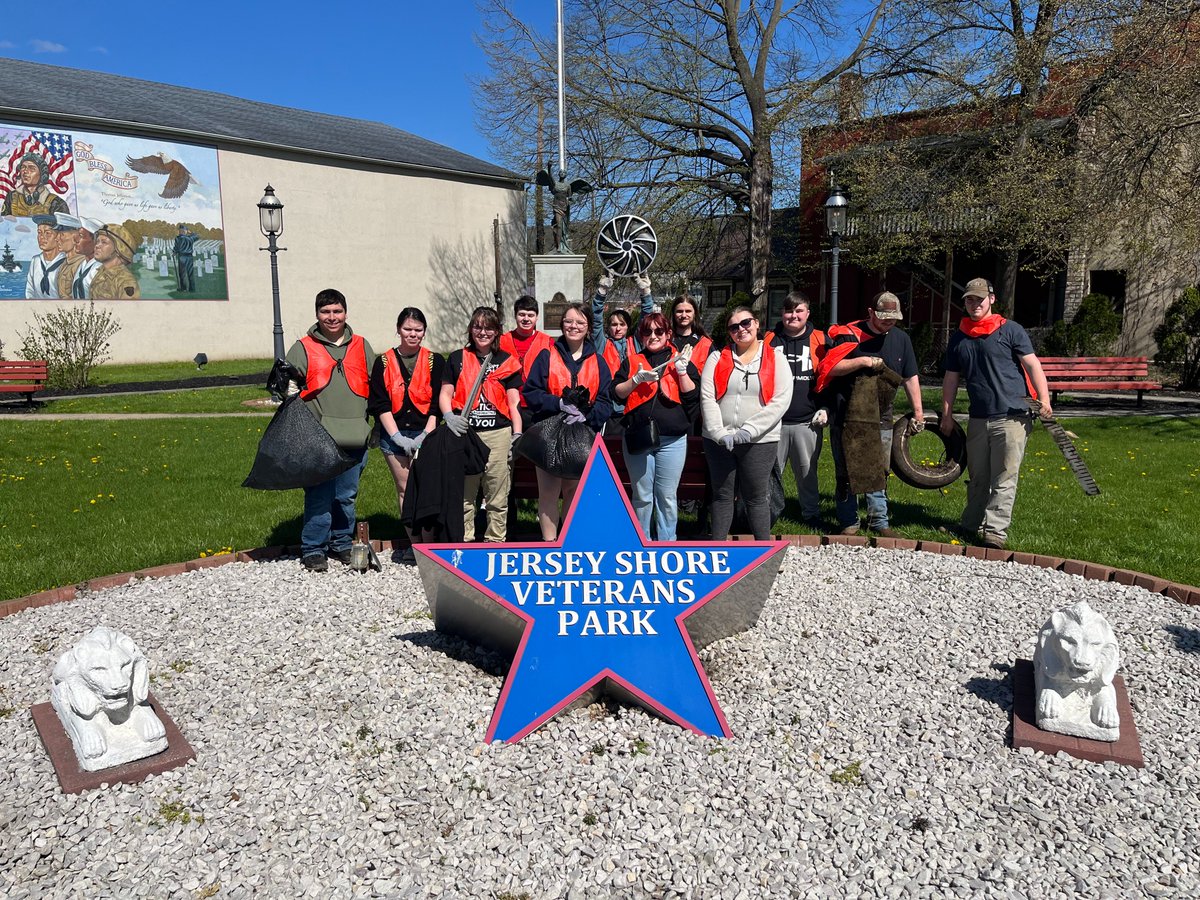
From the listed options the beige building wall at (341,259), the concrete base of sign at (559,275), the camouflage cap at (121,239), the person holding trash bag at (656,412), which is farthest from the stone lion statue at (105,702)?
the camouflage cap at (121,239)

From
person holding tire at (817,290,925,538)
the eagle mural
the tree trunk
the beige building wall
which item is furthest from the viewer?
the beige building wall

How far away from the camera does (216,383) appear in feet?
63.0

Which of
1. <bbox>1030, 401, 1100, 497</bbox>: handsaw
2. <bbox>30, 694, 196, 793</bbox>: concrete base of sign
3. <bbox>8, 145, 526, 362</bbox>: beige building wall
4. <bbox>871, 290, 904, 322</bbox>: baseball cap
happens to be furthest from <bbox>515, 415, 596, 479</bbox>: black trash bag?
<bbox>8, 145, 526, 362</bbox>: beige building wall

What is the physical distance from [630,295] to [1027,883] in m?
24.9

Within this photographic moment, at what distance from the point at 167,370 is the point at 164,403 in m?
8.04

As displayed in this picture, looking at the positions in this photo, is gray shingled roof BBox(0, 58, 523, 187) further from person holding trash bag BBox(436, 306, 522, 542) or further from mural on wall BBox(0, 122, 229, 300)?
person holding trash bag BBox(436, 306, 522, 542)

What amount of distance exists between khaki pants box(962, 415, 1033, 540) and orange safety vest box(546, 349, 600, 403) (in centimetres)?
286

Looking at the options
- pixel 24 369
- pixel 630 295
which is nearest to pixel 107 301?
pixel 24 369

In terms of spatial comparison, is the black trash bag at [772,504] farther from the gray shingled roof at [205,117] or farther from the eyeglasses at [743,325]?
the gray shingled roof at [205,117]

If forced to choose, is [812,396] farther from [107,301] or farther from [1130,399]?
[107,301]

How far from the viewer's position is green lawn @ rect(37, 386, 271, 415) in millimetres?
14211

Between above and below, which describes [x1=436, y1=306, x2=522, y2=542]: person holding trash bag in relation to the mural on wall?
below

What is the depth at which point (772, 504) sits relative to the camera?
5711mm

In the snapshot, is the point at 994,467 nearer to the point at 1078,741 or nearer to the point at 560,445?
the point at 1078,741
